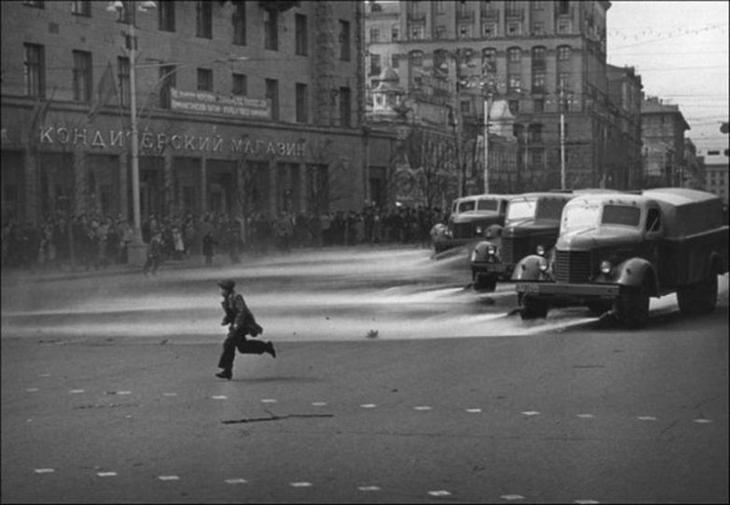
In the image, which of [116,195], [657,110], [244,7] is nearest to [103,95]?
[116,195]

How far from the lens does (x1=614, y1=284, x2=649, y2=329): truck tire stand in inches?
65.5

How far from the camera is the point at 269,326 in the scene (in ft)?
6.36

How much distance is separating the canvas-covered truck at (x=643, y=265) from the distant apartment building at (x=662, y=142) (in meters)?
0.04

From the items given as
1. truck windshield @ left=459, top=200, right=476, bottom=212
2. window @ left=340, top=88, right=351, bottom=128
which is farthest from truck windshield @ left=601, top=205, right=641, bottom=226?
window @ left=340, top=88, right=351, bottom=128

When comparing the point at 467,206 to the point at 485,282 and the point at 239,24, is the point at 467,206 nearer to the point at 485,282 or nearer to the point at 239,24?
the point at 485,282

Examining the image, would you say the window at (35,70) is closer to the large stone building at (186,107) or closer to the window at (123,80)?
the large stone building at (186,107)

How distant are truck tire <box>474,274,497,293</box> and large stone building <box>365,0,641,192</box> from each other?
0.26 metres

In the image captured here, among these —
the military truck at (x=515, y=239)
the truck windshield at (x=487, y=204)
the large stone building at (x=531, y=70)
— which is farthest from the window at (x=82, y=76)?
the truck windshield at (x=487, y=204)

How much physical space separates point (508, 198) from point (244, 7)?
104cm

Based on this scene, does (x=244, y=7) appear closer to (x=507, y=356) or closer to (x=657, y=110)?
(x=657, y=110)

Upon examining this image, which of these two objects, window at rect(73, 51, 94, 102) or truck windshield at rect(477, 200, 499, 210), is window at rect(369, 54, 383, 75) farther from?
window at rect(73, 51, 94, 102)

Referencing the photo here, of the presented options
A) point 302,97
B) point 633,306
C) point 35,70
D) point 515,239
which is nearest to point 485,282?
point 515,239

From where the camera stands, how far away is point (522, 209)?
237 cm

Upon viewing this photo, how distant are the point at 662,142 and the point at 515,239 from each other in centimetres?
57
